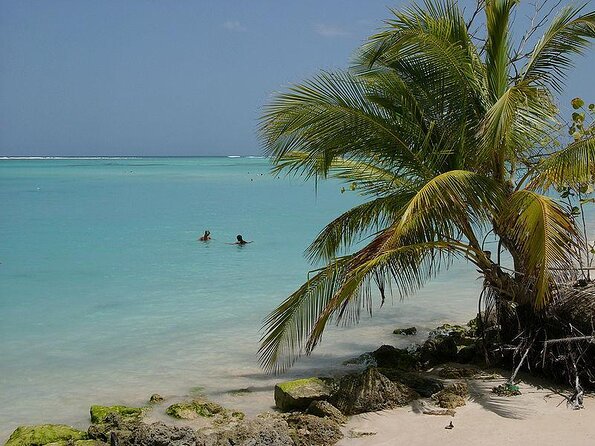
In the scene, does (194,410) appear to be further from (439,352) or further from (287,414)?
(439,352)

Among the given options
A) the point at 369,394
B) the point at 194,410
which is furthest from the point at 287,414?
the point at 194,410

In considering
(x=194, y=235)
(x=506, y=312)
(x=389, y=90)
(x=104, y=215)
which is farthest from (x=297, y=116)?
(x=104, y=215)

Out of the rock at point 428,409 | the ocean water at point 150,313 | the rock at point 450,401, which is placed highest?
the rock at point 450,401

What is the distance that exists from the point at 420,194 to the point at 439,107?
1.68m

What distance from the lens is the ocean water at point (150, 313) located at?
314 inches

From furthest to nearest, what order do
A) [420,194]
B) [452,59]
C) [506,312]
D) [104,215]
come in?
1. [104,215]
2. [506,312]
3. [452,59]
4. [420,194]

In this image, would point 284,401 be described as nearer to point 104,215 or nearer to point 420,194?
point 420,194

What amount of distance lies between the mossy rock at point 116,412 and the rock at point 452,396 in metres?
2.87

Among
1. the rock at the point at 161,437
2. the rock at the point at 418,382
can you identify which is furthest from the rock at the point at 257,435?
the rock at the point at 418,382

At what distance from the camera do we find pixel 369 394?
21.1 ft

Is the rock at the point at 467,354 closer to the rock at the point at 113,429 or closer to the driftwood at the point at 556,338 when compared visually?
the driftwood at the point at 556,338

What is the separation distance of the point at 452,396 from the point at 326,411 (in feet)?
3.87

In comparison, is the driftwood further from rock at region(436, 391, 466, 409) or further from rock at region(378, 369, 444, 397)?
rock at region(378, 369, 444, 397)

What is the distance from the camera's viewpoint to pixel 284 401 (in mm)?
6871
